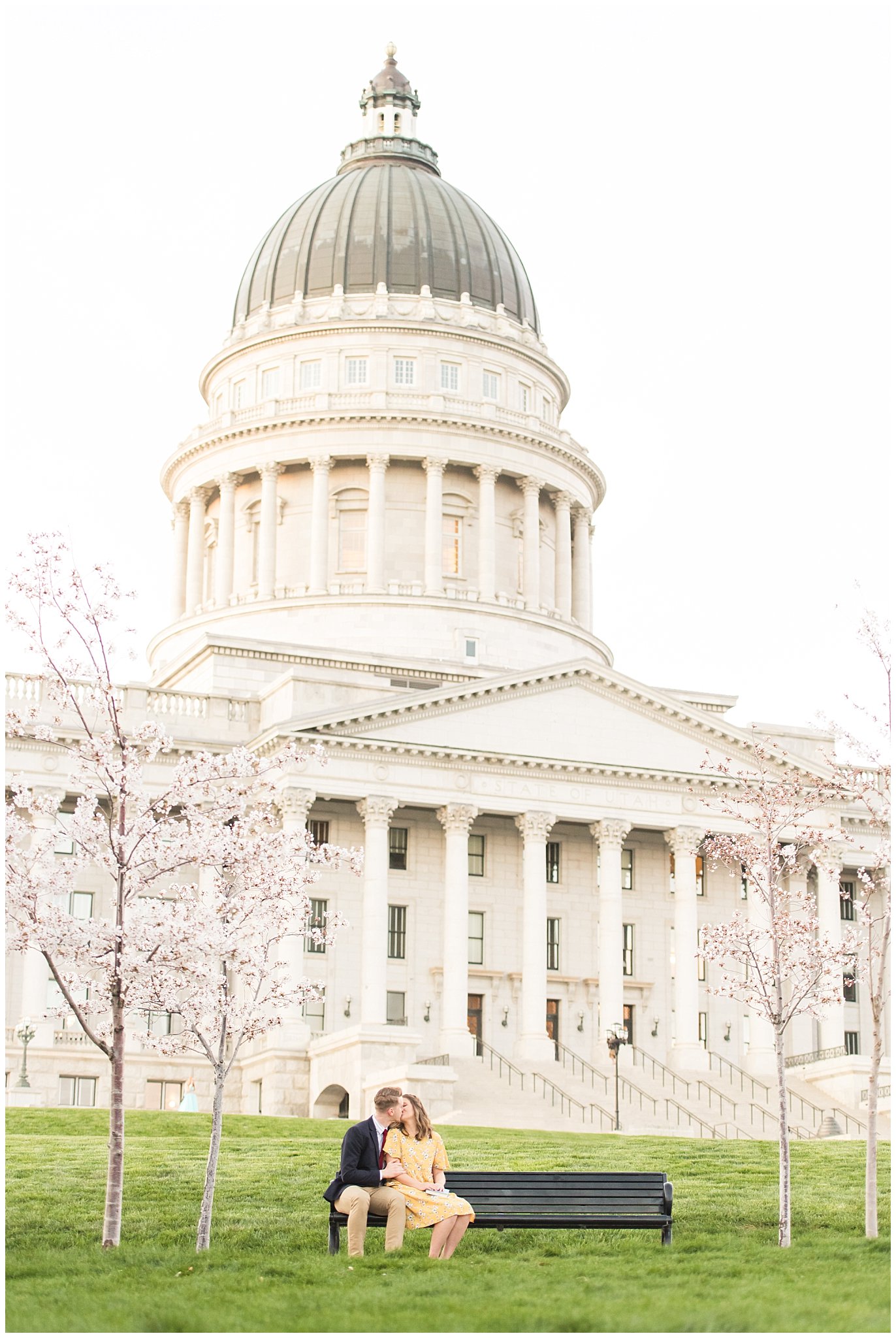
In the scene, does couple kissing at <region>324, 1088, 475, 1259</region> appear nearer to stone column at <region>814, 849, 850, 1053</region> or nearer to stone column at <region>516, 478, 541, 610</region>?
stone column at <region>814, 849, 850, 1053</region>

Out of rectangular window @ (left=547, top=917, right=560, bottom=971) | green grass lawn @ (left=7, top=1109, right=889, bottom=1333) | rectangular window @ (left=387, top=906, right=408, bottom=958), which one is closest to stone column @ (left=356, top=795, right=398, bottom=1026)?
rectangular window @ (left=387, top=906, right=408, bottom=958)

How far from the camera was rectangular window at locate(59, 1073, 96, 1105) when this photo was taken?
53688 mm

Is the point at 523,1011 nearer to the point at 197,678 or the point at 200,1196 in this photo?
the point at 197,678

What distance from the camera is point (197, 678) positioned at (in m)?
65.5

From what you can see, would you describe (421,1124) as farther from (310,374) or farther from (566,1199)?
(310,374)

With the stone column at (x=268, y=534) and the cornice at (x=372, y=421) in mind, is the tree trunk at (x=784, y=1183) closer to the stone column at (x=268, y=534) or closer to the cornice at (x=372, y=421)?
the stone column at (x=268, y=534)

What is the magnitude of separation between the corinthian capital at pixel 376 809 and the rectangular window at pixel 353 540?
20.3 meters

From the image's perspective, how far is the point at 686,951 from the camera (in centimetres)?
5869

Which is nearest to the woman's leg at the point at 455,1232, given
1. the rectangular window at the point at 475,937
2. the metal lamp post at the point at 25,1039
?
the metal lamp post at the point at 25,1039

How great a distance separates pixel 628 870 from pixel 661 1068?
6.84 metres

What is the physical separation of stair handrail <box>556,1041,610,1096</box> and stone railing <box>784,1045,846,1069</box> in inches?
242

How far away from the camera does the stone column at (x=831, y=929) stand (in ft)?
194

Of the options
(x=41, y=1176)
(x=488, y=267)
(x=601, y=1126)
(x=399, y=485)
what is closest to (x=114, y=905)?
(x=41, y=1176)

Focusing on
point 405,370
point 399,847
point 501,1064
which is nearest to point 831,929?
point 501,1064
